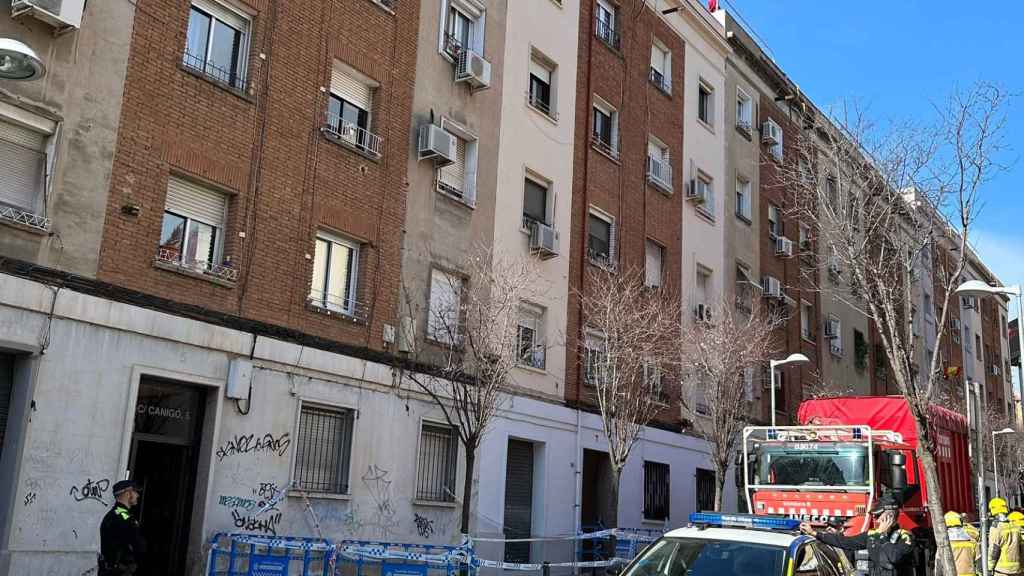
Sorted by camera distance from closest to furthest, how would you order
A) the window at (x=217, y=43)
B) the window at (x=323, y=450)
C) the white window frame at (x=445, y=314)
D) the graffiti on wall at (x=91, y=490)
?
the graffiti on wall at (x=91, y=490) → the window at (x=217, y=43) → the window at (x=323, y=450) → the white window frame at (x=445, y=314)

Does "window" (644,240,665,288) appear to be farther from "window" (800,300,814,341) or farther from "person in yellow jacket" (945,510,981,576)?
"person in yellow jacket" (945,510,981,576)

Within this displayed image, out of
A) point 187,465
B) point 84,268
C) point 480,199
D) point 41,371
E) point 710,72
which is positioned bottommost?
point 187,465

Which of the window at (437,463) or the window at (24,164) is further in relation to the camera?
the window at (437,463)

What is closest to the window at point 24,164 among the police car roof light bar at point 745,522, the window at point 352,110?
the window at point 352,110

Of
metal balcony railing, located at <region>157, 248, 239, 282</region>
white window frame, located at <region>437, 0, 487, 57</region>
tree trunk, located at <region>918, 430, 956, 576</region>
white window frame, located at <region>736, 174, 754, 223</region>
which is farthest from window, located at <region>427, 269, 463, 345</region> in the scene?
white window frame, located at <region>736, 174, 754, 223</region>

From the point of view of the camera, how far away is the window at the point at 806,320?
31.8 m

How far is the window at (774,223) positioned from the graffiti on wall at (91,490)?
76.3 ft

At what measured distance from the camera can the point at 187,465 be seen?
525 inches

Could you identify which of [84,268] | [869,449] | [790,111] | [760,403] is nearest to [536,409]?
[869,449]

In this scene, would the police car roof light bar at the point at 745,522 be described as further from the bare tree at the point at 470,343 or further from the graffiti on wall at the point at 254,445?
the graffiti on wall at the point at 254,445

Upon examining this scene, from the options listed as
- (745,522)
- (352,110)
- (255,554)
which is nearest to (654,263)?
(352,110)

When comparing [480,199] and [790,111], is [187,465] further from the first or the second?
[790,111]

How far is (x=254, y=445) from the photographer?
13844 mm

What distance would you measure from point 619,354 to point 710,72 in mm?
12809
